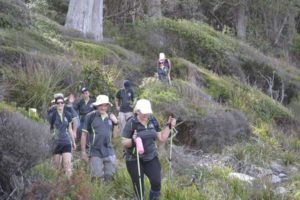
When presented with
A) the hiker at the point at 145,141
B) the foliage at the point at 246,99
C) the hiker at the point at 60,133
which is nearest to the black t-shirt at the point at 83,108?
the hiker at the point at 60,133

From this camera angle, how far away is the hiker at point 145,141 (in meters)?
7.88

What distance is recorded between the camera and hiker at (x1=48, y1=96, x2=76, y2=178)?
9328mm

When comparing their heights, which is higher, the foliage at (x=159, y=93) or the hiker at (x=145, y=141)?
the hiker at (x=145, y=141)

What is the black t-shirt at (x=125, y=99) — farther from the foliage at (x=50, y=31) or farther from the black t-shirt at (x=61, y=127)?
the foliage at (x=50, y=31)

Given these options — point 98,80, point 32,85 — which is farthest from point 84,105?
point 98,80

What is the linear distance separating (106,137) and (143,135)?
152 centimetres

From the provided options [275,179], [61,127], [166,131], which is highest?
[166,131]

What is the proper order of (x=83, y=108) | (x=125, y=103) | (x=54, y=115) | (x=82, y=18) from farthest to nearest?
(x=82, y=18) < (x=125, y=103) < (x=83, y=108) < (x=54, y=115)

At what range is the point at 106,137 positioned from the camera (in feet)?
30.5

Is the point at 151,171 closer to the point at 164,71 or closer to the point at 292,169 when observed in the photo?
the point at 292,169

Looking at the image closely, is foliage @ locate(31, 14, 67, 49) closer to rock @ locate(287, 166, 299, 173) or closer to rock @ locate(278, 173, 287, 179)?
rock @ locate(287, 166, 299, 173)

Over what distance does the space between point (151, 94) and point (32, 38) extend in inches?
163

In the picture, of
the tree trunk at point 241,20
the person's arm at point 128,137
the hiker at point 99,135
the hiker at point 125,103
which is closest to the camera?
the person's arm at point 128,137

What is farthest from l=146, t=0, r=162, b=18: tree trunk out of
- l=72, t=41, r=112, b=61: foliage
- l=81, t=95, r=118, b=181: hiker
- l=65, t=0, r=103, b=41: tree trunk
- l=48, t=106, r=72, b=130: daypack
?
l=81, t=95, r=118, b=181: hiker
